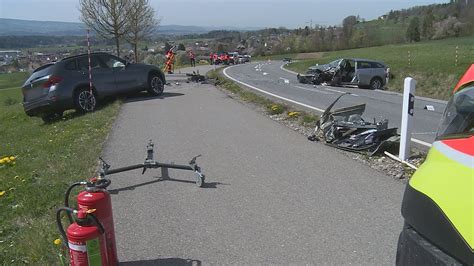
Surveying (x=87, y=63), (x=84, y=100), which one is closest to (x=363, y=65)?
(x=87, y=63)

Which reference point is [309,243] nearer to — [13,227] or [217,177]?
[217,177]

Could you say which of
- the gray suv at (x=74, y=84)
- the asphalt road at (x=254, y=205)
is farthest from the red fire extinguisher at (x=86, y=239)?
the gray suv at (x=74, y=84)

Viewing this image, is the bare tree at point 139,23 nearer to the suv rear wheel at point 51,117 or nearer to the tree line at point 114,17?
the tree line at point 114,17

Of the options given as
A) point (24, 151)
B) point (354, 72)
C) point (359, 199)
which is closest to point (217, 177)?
point (359, 199)

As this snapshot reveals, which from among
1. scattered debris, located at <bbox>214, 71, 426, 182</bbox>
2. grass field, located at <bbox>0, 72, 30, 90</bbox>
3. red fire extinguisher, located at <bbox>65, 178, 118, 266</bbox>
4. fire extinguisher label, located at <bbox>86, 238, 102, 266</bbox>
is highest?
red fire extinguisher, located at <bbox>65, 178, 118, 266</bbox>

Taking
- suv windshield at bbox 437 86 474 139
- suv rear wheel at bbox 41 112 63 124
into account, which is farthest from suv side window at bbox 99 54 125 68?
suv windshield at bbox 437 86 474 139

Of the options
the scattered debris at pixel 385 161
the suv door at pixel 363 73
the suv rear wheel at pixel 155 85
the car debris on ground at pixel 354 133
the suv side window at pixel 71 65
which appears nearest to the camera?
the scattered debris at pixel 385 161

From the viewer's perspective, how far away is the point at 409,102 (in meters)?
7.10

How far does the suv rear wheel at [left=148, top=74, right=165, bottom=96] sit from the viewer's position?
17.3m

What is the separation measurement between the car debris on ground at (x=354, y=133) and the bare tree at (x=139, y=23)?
89.3ft

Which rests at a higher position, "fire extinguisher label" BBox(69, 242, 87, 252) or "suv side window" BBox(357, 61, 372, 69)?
"fire extinguisher label" BBox(69, 242, 87, 252)

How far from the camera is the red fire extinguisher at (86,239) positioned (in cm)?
331

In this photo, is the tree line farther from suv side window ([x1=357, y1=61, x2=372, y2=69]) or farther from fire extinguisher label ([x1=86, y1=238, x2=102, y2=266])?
fire extinguisher label ([x1=86, y1=238, x2=102, y2=266])

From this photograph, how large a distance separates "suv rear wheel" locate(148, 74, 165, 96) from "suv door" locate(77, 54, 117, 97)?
1.78m
